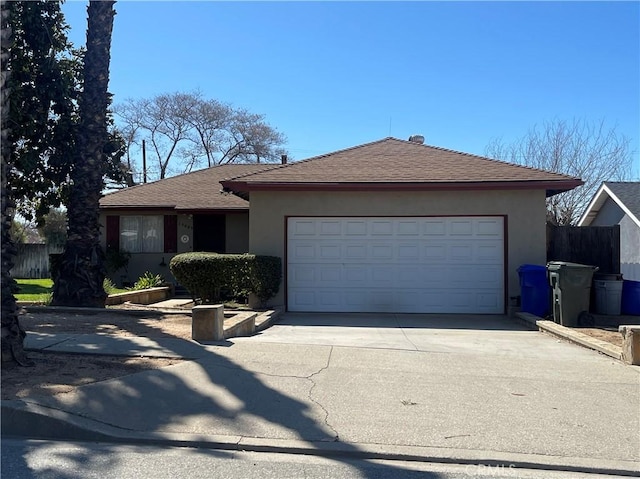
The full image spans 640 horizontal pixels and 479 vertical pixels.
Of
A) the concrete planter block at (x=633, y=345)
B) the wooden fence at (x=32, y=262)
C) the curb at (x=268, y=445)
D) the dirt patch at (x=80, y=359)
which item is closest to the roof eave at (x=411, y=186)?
the dirt patch at (x=80, y=359)

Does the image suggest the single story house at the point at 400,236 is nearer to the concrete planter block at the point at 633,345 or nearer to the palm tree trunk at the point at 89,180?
the palm tree trunk at the point at 89,180

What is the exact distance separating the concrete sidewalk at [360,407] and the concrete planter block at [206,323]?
31cm

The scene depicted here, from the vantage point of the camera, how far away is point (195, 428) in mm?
5086

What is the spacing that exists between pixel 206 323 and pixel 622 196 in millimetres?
20081

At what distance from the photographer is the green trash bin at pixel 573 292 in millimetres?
10492

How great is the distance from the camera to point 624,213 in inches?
896

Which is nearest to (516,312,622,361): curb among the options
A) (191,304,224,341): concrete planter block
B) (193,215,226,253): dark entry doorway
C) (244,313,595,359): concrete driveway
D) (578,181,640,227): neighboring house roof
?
(244,313,595,359): concrete driveway

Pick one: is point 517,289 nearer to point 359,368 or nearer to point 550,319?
point 550,319

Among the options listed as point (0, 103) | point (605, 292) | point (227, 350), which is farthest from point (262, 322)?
point (605, 292)

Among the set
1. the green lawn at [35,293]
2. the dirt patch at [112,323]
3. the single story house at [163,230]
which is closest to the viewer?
the dirt patch at [112,323]

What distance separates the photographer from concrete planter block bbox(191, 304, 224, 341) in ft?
26.5

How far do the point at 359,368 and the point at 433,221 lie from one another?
6.55 m

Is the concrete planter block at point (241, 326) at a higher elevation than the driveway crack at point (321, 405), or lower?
higher

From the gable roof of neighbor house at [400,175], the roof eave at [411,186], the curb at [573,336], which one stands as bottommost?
the curb at [573,336]
